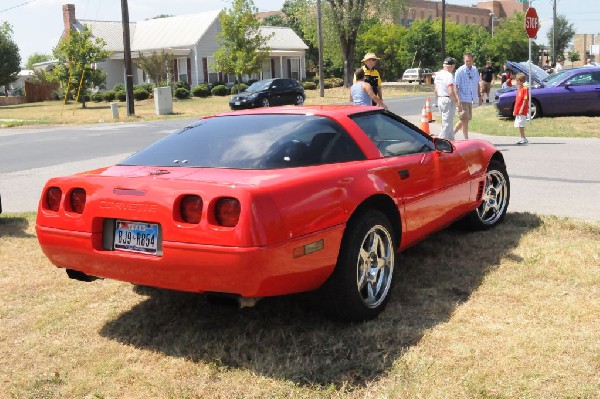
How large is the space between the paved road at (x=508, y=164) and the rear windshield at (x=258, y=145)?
3734 millimetres

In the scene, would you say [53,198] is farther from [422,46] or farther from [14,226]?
[422,46]

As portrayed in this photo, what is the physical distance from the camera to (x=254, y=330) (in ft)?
13.6

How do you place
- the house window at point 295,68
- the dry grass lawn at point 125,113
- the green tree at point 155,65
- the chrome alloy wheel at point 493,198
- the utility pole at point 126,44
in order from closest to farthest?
the chrome alloy wheel at point 493,198, the utility pole at point 126,44, the dry grass lawn at point 125,113, the green tree at point 155,65, the house window at point 295,68

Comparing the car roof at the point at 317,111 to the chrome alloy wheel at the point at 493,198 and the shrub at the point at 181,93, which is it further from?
the shrub at the point at 181,93

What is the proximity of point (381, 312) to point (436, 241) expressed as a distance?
6.13 feet

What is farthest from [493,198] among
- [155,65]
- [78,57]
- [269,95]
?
[155,65]

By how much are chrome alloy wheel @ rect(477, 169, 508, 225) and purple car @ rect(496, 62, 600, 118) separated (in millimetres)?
12846

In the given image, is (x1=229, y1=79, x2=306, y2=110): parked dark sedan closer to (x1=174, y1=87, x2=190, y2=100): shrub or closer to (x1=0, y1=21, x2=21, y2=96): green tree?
(x1=174, y1=87, x2=190, y2=100): shrub

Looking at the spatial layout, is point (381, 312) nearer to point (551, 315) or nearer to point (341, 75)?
point (551, 315)

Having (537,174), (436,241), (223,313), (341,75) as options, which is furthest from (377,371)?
(341,75)

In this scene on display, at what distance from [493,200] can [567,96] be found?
13.4 meters

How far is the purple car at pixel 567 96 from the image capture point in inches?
723

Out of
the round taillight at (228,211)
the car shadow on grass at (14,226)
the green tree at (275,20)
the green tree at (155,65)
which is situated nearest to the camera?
the round taillight at (228,211)

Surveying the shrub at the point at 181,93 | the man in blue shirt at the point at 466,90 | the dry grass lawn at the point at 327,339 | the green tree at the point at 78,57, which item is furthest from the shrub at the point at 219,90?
the dry grass lawn at the point at 327,339
